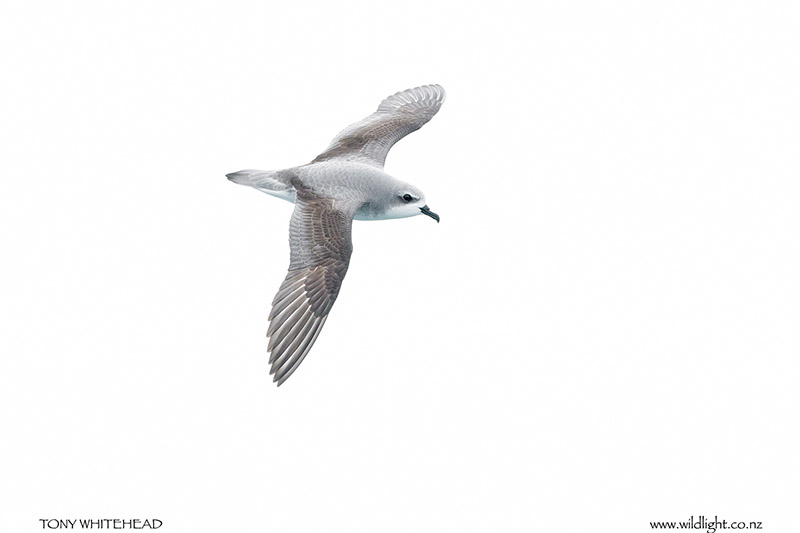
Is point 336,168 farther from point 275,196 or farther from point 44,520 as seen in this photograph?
point 44,520

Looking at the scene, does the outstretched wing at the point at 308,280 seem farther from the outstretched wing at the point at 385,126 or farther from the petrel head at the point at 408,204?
the outstretched wing at the point at 385,126

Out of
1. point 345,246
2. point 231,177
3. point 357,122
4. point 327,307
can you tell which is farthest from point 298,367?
point 357,122

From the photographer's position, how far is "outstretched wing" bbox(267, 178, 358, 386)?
35.4 feet

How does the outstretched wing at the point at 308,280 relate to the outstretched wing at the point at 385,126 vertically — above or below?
below

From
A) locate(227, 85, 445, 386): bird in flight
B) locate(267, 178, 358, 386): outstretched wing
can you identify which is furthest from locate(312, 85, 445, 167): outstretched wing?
locate(267, 178, 358, 386): outstretched wing

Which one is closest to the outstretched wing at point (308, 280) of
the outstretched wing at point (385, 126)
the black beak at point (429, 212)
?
the black beak at point (429, 212)

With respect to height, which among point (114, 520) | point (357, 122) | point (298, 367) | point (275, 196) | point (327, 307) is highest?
point (357, 122)

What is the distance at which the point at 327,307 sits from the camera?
11070mm

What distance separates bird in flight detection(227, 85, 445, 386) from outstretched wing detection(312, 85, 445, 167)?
0.6 inches

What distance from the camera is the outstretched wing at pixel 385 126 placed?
44.2 ft

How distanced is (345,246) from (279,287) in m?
0.93

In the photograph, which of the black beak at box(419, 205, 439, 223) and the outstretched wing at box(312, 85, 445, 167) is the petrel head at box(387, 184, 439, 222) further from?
the outstretched wing at box(312, 85, 445, 167)

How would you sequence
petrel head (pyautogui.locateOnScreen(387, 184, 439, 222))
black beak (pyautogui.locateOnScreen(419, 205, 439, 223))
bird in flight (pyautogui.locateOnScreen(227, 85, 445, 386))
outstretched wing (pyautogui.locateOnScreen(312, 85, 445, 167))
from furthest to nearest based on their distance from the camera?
1. outstretched wing (pyautogui.locateOnScreen(312, 85, 445, 167))
2. black beak (pyautogui.locateOnScreen(419, 205, 439, 223))
3. petrel head (pyautogui.locateOnScreen(387, 184, 439, 222))
4. bird in flight (pyautogui.locateOnScreen(227, 85, 445, 386))

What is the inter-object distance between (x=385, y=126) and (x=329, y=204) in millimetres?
2551
